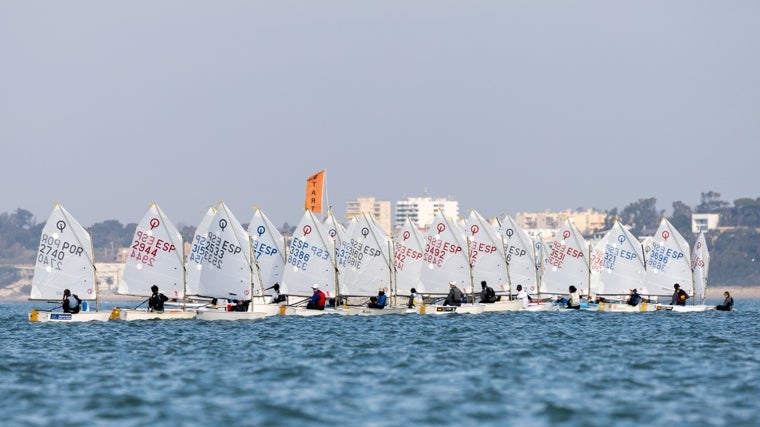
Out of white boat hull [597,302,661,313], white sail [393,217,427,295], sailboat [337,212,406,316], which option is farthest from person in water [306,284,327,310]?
white boat hull [597,302,661,313]

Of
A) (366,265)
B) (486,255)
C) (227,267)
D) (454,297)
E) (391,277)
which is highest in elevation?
(486,255)

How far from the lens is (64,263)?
58.8 m

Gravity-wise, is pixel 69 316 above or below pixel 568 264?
below

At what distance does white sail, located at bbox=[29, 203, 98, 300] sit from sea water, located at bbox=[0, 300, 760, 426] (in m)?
5.80

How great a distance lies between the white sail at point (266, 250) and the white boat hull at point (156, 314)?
10.4 metres

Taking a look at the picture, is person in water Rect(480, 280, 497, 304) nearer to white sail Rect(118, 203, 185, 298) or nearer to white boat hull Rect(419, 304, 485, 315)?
white boat hull Rect(419, 304, 485, 315)

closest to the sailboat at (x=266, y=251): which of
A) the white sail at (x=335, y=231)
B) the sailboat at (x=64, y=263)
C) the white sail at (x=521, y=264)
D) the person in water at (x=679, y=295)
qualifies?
the white sail at (x=335, y=231)

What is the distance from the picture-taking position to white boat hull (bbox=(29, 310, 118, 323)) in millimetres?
56250

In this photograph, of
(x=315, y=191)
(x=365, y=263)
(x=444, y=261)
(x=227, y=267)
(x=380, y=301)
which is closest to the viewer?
(x=227, y=267)

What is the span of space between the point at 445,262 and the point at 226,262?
502 inches

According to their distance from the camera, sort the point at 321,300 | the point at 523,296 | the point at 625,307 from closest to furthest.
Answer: the point at 321,300
the point at 625,307
the point at 523,296

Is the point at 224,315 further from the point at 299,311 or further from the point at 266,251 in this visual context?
the point at 266,251

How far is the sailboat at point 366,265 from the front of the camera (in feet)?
215

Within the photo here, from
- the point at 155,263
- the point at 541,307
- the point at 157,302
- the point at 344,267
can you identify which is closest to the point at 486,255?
the point at 541,307
